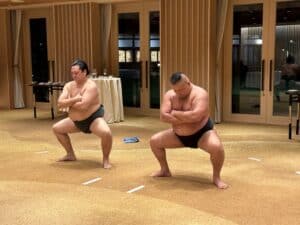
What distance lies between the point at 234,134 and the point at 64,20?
4.24m

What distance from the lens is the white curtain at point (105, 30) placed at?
8.02 metres

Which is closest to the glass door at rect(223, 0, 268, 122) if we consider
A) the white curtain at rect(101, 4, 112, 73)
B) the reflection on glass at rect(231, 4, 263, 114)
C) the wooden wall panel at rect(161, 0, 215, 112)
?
the reflection on glass at rect(231, 4, 263, 114)

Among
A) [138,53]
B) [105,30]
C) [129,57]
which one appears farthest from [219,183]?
[105,30]

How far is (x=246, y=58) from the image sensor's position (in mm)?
6902

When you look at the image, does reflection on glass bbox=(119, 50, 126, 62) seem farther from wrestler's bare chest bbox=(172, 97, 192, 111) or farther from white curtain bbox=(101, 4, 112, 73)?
wrestler's bare chest bbox=(172, 97, 192, 111)

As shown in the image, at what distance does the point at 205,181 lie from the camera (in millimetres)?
3754

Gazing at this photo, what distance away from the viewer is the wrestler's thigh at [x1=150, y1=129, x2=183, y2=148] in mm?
3686

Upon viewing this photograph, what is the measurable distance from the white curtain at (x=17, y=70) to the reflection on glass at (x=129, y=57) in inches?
97.0

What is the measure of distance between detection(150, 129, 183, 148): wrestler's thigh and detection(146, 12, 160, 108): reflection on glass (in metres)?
4.17

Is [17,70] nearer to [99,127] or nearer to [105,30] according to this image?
[105,30]

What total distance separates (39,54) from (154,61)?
2830 millimetres

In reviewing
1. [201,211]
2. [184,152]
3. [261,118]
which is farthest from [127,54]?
[201,211]

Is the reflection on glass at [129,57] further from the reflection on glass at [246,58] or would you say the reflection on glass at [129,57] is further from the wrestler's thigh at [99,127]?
the wrestler's thigh at [99,127]

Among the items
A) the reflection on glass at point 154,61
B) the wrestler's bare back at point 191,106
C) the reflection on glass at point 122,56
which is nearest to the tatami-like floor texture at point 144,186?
the wrestler's bare back at point 191,106
